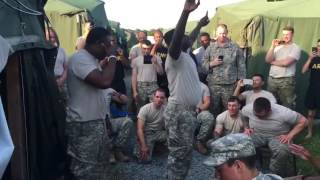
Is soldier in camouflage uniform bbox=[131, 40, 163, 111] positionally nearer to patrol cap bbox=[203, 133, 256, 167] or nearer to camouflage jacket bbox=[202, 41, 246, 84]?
camouflage jacket bbox=[202, 41, 246, 84]

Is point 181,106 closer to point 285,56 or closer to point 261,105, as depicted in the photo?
point 261,105

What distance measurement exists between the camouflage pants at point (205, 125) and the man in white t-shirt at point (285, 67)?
5.91 feet

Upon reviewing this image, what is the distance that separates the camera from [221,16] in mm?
13266

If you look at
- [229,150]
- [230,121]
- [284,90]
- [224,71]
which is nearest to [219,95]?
[224,71]

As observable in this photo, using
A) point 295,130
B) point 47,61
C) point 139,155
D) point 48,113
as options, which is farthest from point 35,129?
point 295,130

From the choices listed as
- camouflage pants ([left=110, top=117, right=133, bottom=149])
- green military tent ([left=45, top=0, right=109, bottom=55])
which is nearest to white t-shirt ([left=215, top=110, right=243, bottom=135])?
camouflage pants ([left=110, top=117, right=133, bottom=149])

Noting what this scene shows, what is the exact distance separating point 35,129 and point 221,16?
9489 mm

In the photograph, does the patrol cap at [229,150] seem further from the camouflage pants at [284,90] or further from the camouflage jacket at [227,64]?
the camouflage pants at [284,90]

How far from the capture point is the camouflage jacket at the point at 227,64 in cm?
882

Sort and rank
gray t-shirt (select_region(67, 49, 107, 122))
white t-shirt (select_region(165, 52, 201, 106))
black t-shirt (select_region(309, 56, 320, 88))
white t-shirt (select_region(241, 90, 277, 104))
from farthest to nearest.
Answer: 1. black t-shirt (select_region(309, 56, 320, 88))
2. white t-shirt (select_region(241, 90, 277, 104))
3. white t-shirt (select_region(165, 52, 201, 106))
4. gray t-shirt (select_region(67, 49, 107, 122))

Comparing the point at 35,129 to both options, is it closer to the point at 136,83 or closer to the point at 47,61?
the point at 47,61

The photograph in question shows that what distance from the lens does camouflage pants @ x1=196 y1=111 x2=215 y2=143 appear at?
8180 millimetres

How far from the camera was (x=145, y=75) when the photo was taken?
9188 millimetres

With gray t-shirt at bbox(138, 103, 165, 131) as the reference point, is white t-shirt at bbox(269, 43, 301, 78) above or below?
above
